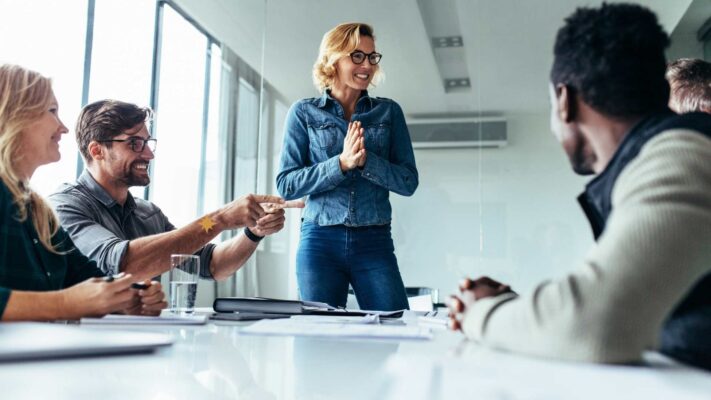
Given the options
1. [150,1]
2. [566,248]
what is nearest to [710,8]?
[566,248]

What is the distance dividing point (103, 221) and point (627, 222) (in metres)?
1.93

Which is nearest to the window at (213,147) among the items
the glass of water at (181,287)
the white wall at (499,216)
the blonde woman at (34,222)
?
the white wall at (499,216)

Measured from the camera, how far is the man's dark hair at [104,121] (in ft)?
7.88

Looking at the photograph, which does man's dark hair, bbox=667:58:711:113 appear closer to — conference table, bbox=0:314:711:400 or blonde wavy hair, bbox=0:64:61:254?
conference table, bbox=0:314:711:400

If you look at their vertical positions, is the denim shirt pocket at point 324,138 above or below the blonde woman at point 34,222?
above

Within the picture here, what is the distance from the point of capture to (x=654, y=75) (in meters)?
0.88

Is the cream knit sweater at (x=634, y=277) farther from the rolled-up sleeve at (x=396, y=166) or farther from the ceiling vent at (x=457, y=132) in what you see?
the ceiling vent at (x=457, y=132)

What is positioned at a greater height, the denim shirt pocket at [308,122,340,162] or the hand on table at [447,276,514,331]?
the denim shirt pocket at [308,122,340,162]

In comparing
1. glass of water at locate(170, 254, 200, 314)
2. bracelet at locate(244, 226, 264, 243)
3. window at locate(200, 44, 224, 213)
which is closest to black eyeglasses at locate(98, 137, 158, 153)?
bracelet at locate(244, 226, 264, 243)

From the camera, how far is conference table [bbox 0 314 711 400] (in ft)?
1.75

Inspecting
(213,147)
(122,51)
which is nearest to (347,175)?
(122,51)

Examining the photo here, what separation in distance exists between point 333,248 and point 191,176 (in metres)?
3.16

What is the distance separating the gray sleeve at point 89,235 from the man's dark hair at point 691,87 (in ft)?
6.07

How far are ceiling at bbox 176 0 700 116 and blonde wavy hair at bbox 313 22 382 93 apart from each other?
90.3 inches
